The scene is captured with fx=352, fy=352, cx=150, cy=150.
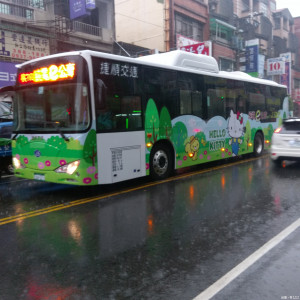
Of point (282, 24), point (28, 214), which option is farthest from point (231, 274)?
point (282, 24)

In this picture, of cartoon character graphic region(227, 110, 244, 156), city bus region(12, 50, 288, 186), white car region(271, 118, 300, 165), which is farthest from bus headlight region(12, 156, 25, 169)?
white car region(271, 118, 300, 165)

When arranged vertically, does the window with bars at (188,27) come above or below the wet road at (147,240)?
above

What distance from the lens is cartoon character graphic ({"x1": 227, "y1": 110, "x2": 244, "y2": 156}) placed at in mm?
12227

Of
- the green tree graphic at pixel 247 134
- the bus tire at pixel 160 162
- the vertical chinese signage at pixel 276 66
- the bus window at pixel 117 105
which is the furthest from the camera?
the vertical chinese signage at pixel 276 66

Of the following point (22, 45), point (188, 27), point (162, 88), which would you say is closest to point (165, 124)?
point (162, 88)

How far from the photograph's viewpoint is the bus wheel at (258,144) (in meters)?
14.0

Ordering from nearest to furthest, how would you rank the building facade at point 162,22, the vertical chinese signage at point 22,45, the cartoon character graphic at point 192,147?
the cartoon character graphic at point 192,147 < the vertical chinese signage at point 22,45 < the building facade at point 162,22

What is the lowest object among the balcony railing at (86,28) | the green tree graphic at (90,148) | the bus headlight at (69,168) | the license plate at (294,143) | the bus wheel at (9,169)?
the bus wheel at (9,169)

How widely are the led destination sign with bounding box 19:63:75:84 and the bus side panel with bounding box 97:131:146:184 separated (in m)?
1.47

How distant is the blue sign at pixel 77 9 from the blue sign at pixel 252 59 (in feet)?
66.6

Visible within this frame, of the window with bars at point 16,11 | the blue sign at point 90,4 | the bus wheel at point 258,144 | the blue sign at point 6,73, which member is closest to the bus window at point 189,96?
the bus wheel at point 258,144

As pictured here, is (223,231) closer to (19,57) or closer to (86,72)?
(86,72)

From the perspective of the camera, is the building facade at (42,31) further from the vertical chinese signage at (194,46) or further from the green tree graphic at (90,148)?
the green tree graphic at (90,148)

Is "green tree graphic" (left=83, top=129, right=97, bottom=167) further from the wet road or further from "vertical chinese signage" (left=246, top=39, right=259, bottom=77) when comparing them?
"vertical chinese signage" (left=246, top=39, right=259, bottom=77)
